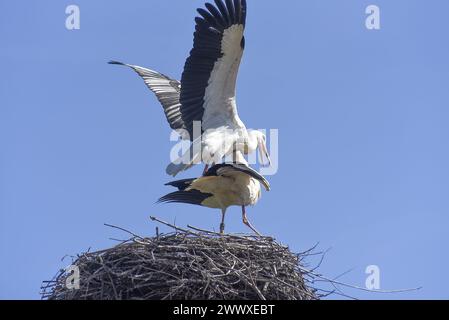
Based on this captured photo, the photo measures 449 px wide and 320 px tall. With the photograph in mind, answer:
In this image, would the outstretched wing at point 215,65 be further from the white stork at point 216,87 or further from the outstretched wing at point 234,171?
the outstretched wing at point 234,171

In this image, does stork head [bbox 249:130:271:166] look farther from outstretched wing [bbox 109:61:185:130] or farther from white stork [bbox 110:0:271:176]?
outstretched wing [bbox 109:61:185:130]

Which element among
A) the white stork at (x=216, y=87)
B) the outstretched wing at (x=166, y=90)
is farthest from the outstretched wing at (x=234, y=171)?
the outstretched wing at (x=166, y=90)

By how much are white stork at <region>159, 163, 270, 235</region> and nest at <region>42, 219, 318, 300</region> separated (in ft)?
2.44

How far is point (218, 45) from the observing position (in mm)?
9492

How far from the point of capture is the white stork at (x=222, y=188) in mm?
8906

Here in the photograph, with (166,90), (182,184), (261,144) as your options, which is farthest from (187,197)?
(166,90)

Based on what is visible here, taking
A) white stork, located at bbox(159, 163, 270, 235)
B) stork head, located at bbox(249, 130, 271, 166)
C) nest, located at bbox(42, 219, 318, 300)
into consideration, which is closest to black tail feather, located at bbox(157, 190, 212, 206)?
white stork, located at bbox(159, 163, 270, 235)

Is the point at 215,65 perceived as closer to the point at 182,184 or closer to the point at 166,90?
the point at 182,184

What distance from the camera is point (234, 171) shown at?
8945mm

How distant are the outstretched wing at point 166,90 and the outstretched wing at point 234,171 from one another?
1598 mm
